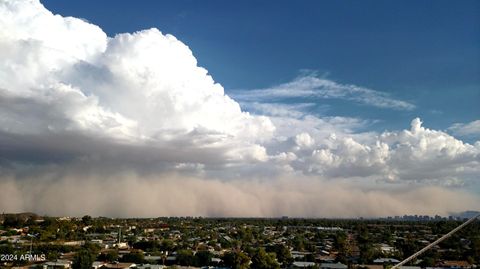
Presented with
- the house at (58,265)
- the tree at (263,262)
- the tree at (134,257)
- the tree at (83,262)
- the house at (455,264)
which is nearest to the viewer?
the tree at (263,262)

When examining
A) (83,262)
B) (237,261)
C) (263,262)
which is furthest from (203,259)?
(83,262)

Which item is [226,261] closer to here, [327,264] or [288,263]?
[288,263]

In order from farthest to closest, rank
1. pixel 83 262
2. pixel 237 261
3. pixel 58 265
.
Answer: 1. pixel 237 261
2. pixel 58 265
3. pixel 83 262

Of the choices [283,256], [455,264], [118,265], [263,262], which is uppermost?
[263,262]

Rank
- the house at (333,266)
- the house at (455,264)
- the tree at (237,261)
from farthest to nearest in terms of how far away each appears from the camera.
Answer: the house at (455,264) → the house at (333,266) → the tree at (237,261)

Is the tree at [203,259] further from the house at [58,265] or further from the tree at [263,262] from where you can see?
the house at [58,265]

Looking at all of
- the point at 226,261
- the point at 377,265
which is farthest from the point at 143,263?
the point at 377,265

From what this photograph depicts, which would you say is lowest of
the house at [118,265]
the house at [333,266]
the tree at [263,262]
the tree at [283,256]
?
the house at [118,265]

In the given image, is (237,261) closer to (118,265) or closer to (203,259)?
(203,259)

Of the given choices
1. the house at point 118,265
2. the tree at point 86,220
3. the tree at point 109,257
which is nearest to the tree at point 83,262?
the house at point 118,265

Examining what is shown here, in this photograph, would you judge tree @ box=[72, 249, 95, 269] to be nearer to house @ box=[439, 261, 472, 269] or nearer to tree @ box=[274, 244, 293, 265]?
tree @ box=[274, 244, 293, 265]

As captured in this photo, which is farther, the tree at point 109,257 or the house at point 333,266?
the tree at point 109,257

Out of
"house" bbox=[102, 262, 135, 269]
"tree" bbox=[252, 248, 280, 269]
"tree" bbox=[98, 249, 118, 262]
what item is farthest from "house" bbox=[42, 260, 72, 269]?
"tree" bbox=[252, 248, 280, 269]
